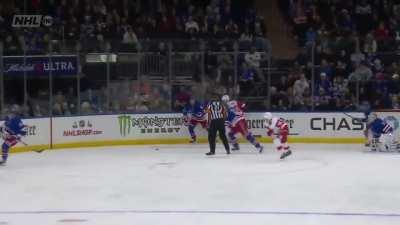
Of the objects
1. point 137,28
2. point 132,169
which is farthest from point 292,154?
point 137,28

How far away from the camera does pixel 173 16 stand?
75.7ft

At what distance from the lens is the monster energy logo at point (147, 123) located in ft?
64.5

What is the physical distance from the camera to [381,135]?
708 inches

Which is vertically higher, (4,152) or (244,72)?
(244,72)

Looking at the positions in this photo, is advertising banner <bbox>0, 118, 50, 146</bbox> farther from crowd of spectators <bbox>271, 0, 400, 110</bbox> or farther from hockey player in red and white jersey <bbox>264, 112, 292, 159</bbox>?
crowd of spectators <bbox>271, 0, 400, 110</bbox>

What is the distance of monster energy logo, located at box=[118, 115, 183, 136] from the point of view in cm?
1966

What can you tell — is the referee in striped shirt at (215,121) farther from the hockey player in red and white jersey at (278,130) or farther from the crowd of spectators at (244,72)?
the crowd of spectators at (244,72)

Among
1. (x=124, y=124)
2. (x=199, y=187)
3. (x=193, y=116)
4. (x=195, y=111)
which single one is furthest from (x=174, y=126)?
A: (x=199, y=187)

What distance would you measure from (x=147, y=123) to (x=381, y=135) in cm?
561

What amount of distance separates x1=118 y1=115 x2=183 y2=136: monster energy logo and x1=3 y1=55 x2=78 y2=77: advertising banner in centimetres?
174

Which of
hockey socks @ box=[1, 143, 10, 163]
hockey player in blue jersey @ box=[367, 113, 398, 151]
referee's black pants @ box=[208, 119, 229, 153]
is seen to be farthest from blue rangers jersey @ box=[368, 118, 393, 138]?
hockey socks @ box=[1, 143, 10, 163]

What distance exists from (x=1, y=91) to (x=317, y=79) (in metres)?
7.63

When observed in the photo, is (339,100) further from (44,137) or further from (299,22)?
(44,137)

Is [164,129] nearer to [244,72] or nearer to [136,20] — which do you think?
[244,72]
